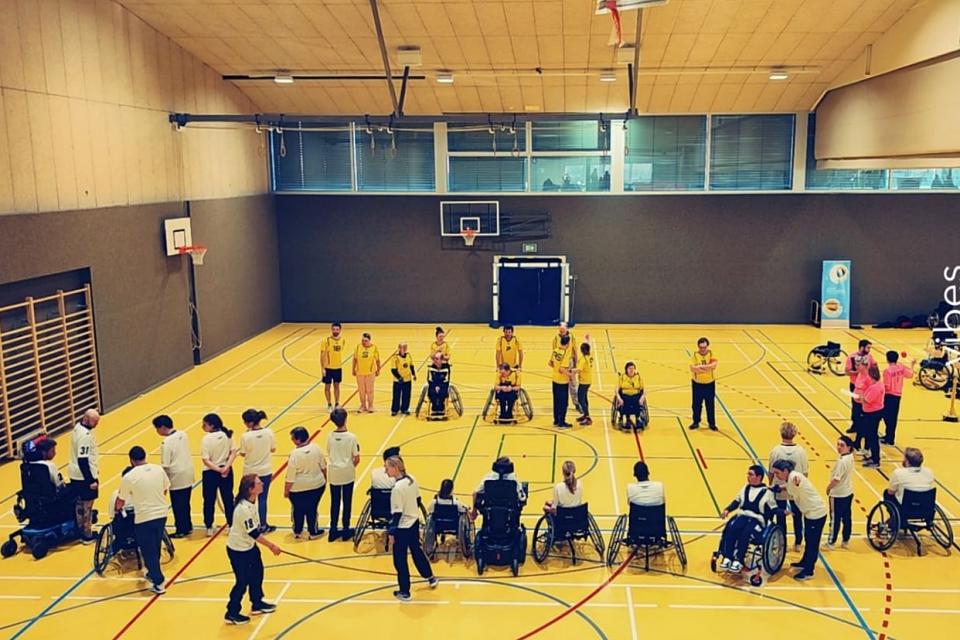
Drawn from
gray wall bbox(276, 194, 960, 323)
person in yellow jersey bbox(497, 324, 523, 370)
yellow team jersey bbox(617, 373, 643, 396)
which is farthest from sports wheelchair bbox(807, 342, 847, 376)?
person in yellow jersey bbox(497, 324, 523, 370)

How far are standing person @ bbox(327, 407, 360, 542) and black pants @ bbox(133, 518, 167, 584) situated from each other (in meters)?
2.04

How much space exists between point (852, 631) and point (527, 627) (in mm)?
3203

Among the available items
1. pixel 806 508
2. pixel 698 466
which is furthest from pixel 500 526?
pixel 698 466

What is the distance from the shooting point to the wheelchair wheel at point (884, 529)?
10.6 m

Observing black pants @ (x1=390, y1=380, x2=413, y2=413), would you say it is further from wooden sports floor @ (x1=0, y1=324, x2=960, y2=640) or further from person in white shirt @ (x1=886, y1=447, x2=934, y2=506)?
person in white shirt @ (x1=886, y1=447, x2=934, y2=506)

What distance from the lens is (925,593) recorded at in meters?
9.70

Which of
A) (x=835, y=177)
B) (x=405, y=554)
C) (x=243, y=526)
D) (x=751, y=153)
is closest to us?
(x=243, y=526)

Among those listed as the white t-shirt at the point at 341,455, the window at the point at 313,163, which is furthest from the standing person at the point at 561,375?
the window at the point at 313,163

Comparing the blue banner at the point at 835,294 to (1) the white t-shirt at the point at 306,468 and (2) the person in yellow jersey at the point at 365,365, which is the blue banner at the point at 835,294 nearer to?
(2) the person in yellow jersey at the point at 365,365

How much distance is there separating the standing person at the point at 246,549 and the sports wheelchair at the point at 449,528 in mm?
2141

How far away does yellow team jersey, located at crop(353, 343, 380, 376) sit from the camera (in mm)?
16656

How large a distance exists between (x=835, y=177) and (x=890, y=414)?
13.9 meters

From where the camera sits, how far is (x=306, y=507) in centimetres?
1096

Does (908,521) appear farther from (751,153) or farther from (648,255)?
(751,153)
